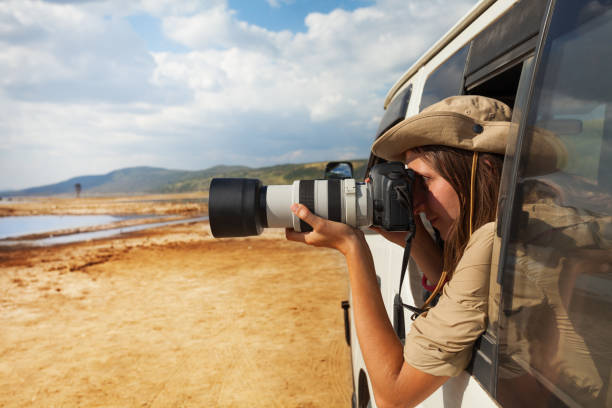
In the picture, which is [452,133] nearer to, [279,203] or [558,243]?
[558,243]

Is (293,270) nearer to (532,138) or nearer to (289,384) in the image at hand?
(289,384)

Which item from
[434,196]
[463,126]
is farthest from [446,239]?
[463,126]

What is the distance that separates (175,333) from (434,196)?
4452mm

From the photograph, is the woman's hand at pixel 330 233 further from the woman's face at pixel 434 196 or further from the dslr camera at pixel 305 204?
the woman's face at pixel 434 196

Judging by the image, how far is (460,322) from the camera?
98cm

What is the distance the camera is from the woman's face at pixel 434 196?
3.94ft

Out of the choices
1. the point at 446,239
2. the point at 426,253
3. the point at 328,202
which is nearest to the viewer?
the point at 446,239

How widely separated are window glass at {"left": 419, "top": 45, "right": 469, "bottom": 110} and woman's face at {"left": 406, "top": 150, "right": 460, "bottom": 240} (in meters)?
0.60

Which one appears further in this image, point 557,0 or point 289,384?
point 289,384

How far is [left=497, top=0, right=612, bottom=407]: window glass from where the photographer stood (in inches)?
27.3

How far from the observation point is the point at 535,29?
3.60ft

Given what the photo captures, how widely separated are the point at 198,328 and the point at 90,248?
26.0 feet

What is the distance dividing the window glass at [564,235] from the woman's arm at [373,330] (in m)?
0.24

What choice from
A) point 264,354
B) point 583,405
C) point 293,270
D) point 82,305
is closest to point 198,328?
point 264,354
